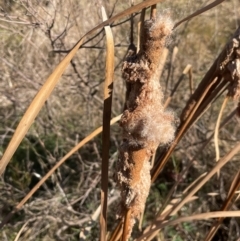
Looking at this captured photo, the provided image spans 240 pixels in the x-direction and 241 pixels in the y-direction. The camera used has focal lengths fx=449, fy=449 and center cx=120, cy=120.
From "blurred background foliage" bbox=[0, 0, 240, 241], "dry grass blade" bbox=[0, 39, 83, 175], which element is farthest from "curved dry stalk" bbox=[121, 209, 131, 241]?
"blurred background foliage" bbox=[0, 0, 240, 241]

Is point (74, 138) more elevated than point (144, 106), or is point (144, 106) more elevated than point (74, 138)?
point (144, 106)

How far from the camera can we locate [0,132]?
6.84 feet

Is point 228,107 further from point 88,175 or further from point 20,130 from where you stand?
point 20,130

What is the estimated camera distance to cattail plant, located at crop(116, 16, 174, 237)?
0.51 metres

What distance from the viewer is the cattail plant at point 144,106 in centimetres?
51

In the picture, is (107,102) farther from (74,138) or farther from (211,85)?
(74,138)

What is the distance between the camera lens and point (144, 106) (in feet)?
1.78

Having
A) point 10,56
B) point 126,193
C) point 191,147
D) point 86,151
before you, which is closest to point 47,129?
point 86,151

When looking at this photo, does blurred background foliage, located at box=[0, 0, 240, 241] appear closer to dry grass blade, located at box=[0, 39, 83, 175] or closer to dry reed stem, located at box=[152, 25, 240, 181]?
dry reed stem, located at box=[152, 25, 240, 181]

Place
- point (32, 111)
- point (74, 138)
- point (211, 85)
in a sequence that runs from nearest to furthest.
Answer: point (32, 111) → point (211, 85) → point (74, 138)

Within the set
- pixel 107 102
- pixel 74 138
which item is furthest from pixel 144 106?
pixel 74 138

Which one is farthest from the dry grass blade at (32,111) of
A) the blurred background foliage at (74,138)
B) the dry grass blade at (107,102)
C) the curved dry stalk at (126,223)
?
the blurred background foliage at (74,138)

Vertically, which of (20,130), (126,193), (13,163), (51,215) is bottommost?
(51,215)

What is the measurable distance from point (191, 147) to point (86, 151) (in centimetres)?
50
